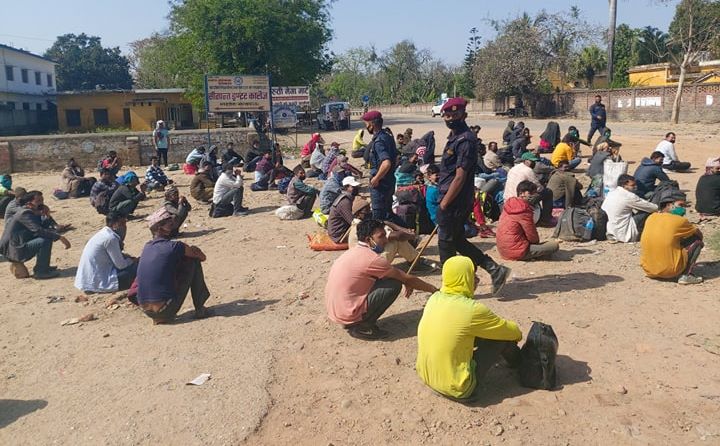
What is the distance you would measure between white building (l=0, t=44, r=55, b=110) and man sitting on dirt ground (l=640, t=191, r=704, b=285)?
133 ft

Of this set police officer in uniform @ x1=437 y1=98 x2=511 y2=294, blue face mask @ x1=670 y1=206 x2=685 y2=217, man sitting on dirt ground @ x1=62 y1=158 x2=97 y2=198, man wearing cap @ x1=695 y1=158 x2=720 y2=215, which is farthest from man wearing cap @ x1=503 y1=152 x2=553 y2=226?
man sitting on dirt ground @ x1=62 y1=158 x2=97 y2=198

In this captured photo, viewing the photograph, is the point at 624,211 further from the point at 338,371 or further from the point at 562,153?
the point at 338,371

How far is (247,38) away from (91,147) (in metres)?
13.9

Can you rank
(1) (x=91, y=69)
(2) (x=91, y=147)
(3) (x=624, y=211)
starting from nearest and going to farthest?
(3) (x=624, y=211)
(2) (x=91, y=147)
(1) (x=91, y=69)

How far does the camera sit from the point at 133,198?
1157 cm

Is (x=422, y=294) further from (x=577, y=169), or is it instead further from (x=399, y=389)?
(x=577, y=169)

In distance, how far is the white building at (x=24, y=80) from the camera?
4125 cm

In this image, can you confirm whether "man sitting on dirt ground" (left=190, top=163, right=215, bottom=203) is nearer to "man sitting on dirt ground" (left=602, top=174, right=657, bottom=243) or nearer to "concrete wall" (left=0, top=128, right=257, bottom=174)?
"concrete wall" (left=0, top=128, right=257, bottom=174)

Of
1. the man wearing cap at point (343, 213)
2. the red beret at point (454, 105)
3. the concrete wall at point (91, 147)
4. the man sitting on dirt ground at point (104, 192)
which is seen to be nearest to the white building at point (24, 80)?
the concrete wall at point (91, 147)

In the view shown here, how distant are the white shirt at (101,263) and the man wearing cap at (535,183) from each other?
5431mm

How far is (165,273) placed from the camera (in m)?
5.79

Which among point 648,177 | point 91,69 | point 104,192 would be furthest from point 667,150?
point 91,69

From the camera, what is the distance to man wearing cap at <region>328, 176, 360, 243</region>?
774 cm

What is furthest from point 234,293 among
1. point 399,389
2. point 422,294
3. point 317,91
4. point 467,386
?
point 317,91
